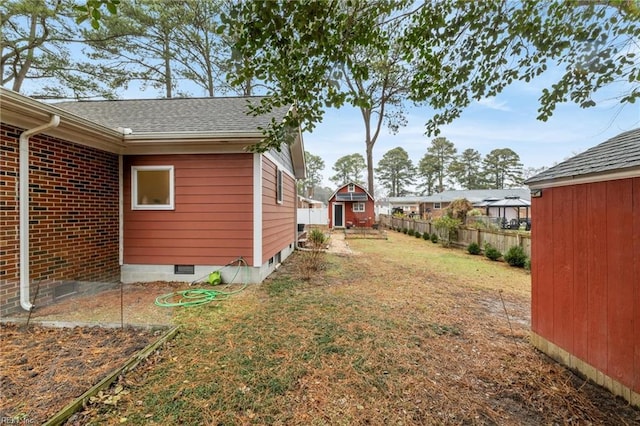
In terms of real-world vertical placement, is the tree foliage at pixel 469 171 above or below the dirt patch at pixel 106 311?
above

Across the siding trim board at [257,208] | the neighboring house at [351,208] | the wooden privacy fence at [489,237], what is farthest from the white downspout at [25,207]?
the neighboring house at [351,208]

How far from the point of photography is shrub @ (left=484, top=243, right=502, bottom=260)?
9.45 meters

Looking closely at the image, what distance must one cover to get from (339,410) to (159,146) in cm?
579

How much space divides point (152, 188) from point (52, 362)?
3973 mm

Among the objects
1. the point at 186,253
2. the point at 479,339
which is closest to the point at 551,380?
the point at 479,339

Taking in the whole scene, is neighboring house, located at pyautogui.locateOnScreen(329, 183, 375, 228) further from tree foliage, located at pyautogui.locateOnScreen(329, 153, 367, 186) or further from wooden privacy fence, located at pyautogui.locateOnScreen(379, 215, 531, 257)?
tree foliage, located at pyautogui.locateOnScreen(329, 153, 367, 186)

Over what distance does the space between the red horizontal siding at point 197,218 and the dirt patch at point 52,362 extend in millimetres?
2459

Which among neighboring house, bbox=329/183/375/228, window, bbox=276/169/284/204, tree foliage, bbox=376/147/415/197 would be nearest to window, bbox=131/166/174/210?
window, bbox=276/169/284/204

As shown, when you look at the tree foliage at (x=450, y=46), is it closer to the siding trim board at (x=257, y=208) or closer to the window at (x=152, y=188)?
the siding trim board at (x=257, y=208)

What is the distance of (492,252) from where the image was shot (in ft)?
31.2

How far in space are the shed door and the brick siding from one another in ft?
60.5

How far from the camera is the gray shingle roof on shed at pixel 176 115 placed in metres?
5.87

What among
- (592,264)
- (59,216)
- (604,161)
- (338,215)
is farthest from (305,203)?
(592,264)

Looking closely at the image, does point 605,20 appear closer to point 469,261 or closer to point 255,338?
point 255,338
